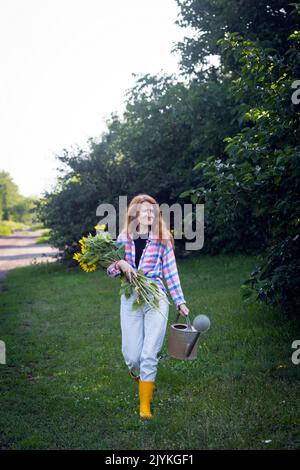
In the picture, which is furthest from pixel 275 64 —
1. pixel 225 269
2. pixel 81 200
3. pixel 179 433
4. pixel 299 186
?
pixel 81 200

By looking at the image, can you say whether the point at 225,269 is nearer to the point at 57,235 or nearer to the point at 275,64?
the point at 57,235

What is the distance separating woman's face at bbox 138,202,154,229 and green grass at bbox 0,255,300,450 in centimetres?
194

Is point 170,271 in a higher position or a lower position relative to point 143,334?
higher

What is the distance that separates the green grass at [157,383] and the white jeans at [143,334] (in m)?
0.53

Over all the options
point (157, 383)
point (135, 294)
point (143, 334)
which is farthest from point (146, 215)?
point (157, 383)

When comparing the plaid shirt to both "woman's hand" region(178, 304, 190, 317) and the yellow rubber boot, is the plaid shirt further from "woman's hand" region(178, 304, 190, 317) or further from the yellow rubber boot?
the yellow rubber boot

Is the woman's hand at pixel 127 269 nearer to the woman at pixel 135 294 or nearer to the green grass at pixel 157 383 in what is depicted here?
the woman at pixel 135 294

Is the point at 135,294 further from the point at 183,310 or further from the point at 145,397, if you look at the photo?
the point at 145,397

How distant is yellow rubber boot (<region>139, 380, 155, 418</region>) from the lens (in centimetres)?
492

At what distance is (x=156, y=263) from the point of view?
16.6 feet

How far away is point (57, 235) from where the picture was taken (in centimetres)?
1745

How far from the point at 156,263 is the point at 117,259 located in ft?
1.31

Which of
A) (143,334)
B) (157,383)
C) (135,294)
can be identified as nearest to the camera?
(135,294)

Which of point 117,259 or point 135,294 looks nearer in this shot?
point 135,294
